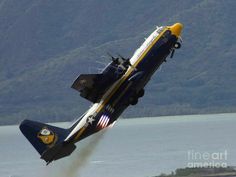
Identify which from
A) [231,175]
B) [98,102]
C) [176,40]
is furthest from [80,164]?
[231,175]

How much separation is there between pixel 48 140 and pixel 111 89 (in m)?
9.25

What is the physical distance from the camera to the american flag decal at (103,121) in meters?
95.2

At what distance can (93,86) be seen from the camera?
94812 mm

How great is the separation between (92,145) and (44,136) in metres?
6.42

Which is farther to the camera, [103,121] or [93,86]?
[103,121]

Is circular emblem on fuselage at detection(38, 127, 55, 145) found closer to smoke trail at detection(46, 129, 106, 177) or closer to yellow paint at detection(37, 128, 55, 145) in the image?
yellow paint at detection(37, 128, 55, 145)

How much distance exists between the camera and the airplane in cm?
9469

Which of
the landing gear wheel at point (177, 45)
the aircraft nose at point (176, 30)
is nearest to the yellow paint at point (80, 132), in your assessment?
the landing gear wheel at point (177, 45)

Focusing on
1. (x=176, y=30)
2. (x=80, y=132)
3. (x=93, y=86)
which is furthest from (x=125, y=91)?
(x=176, y=30)

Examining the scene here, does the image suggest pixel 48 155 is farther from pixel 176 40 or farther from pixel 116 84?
pixel 176 40

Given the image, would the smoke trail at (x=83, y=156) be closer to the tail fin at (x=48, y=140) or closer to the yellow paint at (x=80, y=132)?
the tail fin at (x=48, y=140)

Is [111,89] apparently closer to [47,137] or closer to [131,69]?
[131,69]

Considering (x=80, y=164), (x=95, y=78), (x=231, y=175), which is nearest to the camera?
(x=95, y=78)

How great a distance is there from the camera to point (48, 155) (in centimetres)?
9494
